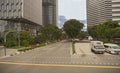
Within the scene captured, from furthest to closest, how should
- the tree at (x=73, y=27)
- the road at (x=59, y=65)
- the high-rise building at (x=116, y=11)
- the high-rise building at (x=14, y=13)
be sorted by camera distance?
the high-rise building at (x=116, y=11) → the tree at (x=73, y=27) → the high-rise building at (x=14, y=13) → the road at (x=59, y=65)

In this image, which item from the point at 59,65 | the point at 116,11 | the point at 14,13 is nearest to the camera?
the point at 59,65

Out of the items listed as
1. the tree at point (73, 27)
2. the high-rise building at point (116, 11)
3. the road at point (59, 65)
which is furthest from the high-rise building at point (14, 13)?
the road at point (59, 65)

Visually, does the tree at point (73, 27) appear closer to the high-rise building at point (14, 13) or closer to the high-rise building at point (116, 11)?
the high-rise building at point (116, 11)

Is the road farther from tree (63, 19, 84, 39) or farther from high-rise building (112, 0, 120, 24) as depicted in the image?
high-rise building (112, 0, 120, 24)

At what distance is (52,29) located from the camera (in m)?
117

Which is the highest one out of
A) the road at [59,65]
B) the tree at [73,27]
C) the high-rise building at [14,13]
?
the high-rise building at [14,13]

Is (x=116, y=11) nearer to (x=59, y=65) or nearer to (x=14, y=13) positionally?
(x=14, y=13)

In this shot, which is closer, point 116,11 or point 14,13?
Result: point 14,13

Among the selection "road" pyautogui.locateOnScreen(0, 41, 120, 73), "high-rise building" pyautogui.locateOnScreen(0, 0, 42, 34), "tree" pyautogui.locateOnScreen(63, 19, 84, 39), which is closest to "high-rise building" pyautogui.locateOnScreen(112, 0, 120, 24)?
"tree" pyautogui.locateOnScreen(63, 19, 84, 39)

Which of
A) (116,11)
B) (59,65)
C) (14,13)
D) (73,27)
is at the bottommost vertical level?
(59,65)

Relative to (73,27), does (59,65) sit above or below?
below

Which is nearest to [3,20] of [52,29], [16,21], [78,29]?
[16,21]

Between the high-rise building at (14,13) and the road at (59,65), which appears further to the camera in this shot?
the high-rise building at (14,13)

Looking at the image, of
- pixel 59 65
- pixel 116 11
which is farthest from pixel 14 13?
pixel 59 65
